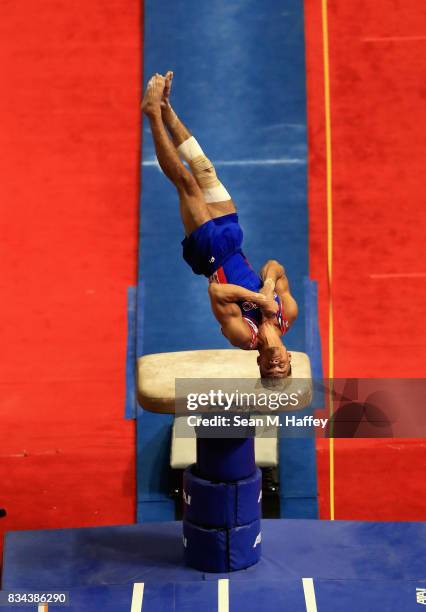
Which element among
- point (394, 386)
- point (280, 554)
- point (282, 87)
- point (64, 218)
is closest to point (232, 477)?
point (280, 554)

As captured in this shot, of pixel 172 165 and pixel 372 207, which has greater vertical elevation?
pixel 172 165

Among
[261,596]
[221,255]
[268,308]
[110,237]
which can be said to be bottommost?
[261,596]

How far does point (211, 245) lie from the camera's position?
5.71 m

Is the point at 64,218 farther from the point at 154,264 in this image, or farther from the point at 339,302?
the point at 339,302

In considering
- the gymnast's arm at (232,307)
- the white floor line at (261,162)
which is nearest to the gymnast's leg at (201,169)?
the gymnast's arm at (232,307)

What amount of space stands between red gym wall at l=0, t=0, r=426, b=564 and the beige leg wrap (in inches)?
91.7

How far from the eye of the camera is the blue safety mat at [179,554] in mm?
5785

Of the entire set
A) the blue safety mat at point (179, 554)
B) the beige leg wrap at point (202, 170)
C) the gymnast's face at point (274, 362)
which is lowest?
the blue safety mat at point (179, 554)

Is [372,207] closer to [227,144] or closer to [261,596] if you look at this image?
[227,144]

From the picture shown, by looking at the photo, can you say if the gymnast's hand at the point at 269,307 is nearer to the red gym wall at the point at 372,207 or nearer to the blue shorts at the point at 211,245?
the blue shorts at the point at 211,245

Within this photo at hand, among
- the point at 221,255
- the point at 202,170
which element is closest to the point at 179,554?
the point at 221,255

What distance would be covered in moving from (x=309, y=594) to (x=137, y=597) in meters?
0.95

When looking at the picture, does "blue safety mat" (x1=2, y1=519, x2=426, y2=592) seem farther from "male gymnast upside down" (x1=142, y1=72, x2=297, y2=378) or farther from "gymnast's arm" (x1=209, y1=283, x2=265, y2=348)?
"gymnast's arm" (x1=209, y1=283, x2=265, y2=348)

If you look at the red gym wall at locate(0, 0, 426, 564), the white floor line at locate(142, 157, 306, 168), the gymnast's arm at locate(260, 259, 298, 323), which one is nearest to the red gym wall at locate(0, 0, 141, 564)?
the red gym wall at locate(0, 0, 426, 564)
